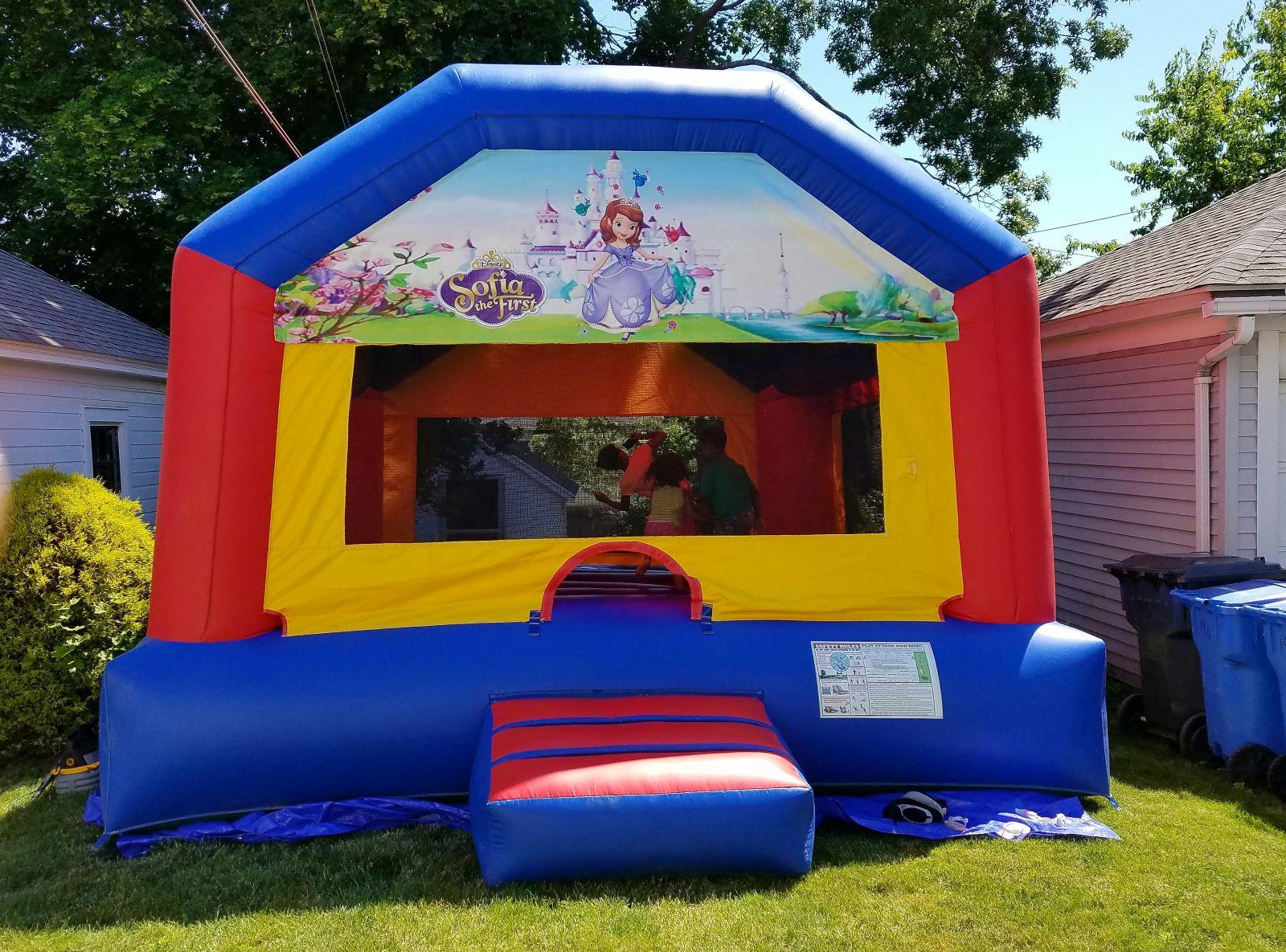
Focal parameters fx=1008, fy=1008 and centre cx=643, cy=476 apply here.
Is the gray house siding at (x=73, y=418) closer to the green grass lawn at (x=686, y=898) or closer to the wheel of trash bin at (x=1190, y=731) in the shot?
the green grass lawn at (x=686, y=898)

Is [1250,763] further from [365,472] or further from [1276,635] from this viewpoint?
[365,472]

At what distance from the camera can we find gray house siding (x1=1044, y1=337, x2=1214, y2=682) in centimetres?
628

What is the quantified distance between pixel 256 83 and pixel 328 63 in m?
1.51

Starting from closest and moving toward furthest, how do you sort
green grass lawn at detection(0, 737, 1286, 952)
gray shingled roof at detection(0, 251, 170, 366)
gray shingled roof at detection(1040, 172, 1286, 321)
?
green grass lawn at detection(0, 737, 1286, 952), gray shingled roof at detection(1040, 172, 1286, 321), gray shingled roof at detection(0, 251, 170, 366)

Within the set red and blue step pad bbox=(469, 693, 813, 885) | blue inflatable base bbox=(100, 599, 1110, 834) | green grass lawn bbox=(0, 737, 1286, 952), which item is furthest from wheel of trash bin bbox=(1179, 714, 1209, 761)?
red and blue step pad bbox=(469, 693, 813, 885)

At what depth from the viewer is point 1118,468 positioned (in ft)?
23.4

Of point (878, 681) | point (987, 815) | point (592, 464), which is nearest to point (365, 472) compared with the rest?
point (592, 464)

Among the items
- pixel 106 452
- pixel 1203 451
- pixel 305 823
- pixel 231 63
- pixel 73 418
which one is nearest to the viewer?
pixel 305 823

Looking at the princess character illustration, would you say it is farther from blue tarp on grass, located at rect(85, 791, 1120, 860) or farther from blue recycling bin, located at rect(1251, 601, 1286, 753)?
blue recycling bin, located at rect(1251, 601, 1286, 753)

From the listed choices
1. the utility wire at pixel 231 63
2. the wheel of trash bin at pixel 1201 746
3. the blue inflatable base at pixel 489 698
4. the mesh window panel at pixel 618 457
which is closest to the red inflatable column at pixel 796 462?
the mesh window panel at pixel 618 457

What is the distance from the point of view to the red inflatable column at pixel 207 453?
14.5ft

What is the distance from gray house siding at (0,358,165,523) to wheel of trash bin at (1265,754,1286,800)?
824 cm

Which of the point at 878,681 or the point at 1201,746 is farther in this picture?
the point at 1201,746

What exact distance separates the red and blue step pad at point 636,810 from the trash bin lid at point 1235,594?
95.5 inches
